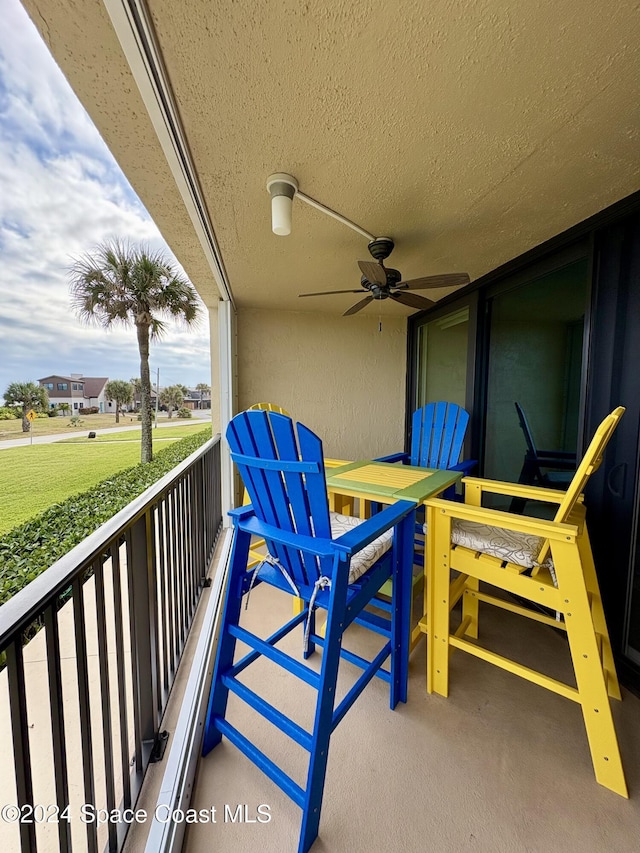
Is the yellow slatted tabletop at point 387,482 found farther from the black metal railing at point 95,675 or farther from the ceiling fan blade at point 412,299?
the ceiling fan blade at point 412,299

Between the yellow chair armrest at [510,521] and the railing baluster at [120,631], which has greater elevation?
the yellow chair armrest at [510,521]

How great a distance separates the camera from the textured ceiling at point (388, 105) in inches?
34.5

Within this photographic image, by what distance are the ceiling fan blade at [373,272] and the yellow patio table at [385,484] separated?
1.16 m

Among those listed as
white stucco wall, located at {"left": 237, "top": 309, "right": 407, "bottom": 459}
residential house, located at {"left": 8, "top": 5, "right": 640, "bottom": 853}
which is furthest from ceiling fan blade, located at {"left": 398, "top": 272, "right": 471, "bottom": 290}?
white stucco wall, located at {"left": 237, "top": 309, "right": 407, "bottom": 459}

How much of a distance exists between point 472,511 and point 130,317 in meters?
2.82

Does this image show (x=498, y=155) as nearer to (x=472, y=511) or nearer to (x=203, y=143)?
(x=203, y=143)

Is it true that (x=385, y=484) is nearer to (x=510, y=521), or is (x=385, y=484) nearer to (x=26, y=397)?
(x=510, y=521)

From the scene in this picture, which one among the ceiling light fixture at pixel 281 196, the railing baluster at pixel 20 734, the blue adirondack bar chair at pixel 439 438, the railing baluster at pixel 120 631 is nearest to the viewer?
the railing baluster at pixel 20 734

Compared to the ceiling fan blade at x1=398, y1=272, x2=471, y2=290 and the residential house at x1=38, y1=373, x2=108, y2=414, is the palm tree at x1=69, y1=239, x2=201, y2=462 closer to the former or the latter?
the residential house at x1=38, y1=373, x2=108, y2=414

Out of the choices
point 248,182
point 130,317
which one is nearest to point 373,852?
point 248,182

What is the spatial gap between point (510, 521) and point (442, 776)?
0.92 metres

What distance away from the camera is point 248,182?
59.4 inches

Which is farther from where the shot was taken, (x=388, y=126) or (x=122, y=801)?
(x=388, y=126)

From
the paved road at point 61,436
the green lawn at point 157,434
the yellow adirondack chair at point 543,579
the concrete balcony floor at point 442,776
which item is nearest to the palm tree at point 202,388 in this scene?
the green lawn at point 157,434
